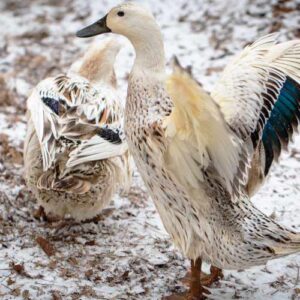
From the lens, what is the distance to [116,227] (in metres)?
5.21

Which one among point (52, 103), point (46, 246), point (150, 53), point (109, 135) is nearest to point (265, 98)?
point (150, 53)

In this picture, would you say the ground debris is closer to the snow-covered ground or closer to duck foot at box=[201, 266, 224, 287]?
the snow-covered ground

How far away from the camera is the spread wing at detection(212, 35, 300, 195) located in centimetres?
396

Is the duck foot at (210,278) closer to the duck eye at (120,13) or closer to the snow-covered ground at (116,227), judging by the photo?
the snow-covered ground at (116,227)

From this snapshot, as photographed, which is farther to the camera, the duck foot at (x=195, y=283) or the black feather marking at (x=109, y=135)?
the black feather marking at (x=109, y=135)

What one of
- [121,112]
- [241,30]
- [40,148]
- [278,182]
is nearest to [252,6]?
[241,30]

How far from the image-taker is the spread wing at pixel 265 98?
396cm

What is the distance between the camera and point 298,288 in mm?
4363

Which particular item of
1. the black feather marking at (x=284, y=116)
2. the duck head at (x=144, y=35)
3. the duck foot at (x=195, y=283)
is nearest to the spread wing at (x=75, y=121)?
the duck head at (x=144, y=35)

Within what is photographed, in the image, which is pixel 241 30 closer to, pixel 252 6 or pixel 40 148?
pixel 252 6

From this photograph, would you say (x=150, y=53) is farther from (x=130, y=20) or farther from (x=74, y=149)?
(x=74, y=149)

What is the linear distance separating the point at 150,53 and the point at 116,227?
1.73 meters

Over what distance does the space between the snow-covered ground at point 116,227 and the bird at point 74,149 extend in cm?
28

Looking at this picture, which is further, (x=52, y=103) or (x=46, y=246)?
(x=52, y=103)
